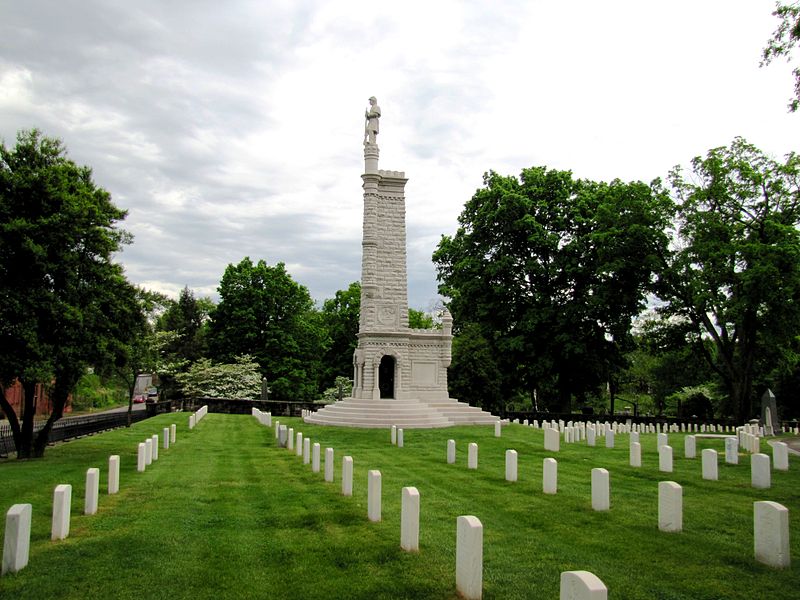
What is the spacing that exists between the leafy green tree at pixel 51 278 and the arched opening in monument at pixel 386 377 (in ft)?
57.6

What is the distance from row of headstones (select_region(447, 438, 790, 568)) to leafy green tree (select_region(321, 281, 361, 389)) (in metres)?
42.6

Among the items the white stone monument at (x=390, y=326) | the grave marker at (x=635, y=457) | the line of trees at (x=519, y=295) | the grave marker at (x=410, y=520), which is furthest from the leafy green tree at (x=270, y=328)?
the grave marker at (x=410, y=520)

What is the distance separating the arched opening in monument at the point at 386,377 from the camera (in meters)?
34.2

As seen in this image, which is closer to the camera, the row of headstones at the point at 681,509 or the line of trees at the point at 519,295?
the row of headstones at the point at 681,509

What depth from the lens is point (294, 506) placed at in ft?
34.4

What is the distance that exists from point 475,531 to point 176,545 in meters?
4.31

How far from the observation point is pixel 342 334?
5625 centimetres

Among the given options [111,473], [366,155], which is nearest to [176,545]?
[111,473]

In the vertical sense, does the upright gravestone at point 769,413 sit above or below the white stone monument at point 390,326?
below

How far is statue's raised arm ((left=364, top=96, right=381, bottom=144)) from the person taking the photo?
32969 mm

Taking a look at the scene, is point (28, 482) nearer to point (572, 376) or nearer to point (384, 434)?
point (384, 434)

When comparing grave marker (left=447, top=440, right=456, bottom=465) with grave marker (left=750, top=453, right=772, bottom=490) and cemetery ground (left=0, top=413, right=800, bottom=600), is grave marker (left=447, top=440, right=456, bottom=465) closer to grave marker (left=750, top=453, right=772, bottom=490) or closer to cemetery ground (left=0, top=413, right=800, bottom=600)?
cemetery ground (left=0, top=413, right=800, bottom=600)

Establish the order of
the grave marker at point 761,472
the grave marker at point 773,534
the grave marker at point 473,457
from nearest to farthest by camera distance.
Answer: the grave marker at point 773,534, the grave marker at point 761,472, the grave marker at point 473,457

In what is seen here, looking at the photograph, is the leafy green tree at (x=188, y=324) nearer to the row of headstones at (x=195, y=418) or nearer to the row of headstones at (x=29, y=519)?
the row of headstones at (x=195, y=418)
